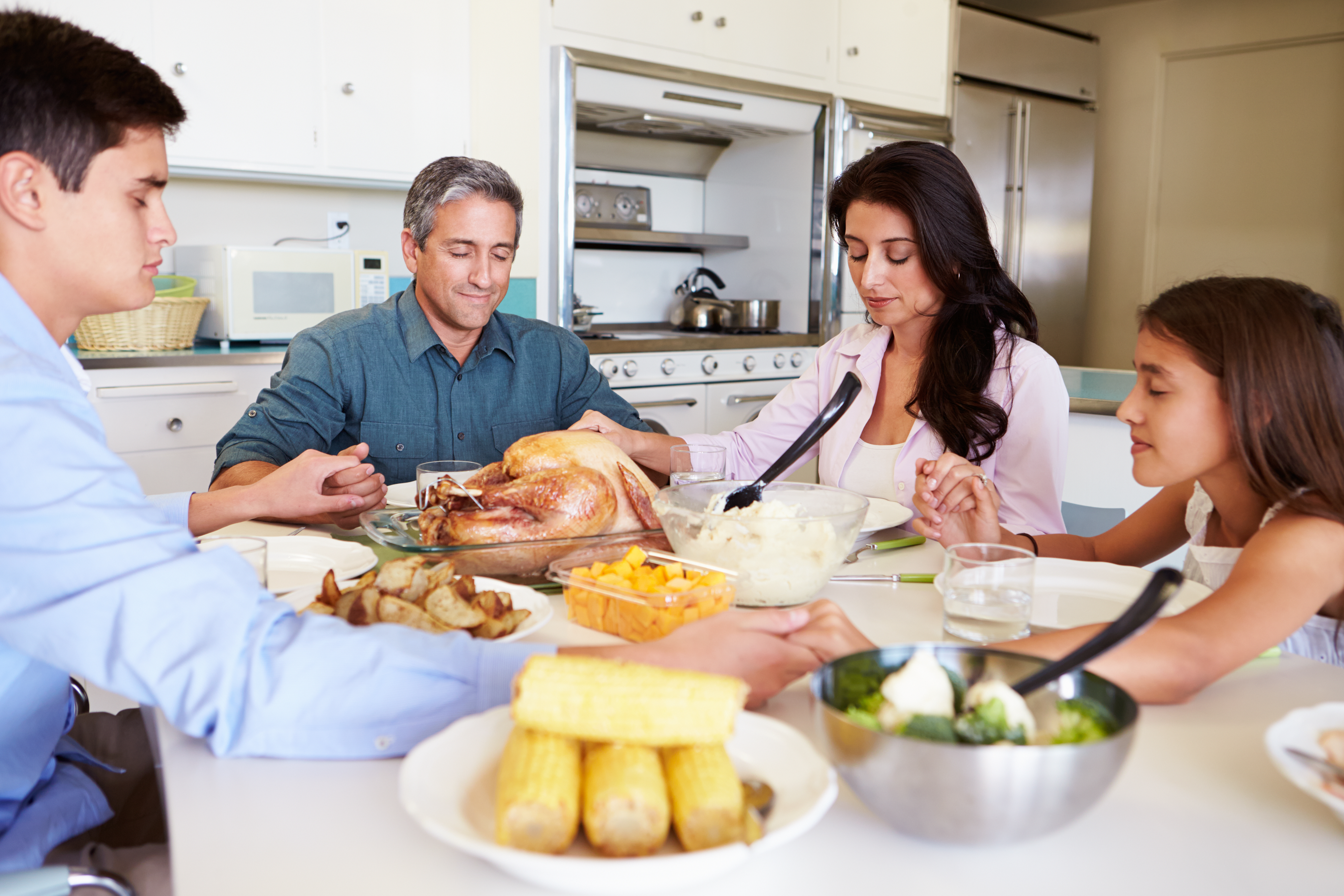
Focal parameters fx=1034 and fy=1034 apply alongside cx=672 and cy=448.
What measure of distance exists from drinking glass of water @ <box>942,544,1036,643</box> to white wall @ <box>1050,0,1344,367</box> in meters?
5.54

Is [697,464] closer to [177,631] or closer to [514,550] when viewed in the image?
[514,550]

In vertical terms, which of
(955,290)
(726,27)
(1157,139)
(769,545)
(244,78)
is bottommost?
(769,545)

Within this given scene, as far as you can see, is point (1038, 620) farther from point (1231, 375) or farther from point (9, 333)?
point (9, 333)

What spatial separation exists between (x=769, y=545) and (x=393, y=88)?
9.93ft

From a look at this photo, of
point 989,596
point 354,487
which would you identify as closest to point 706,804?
point 989,596

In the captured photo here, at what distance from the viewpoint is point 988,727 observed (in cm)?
67

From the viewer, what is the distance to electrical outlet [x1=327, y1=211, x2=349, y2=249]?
13.2 ft

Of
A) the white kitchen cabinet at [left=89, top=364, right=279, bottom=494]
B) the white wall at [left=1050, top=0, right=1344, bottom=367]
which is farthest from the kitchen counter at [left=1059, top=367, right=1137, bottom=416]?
the white wall at [left=1050, top=0, right=1344, bottom=367]

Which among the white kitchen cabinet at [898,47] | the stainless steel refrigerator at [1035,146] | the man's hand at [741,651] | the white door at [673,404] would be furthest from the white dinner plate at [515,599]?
the stainless steel refrigerator at [1035,146]

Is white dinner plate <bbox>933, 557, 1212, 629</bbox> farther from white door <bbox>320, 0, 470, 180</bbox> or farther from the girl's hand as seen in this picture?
white door <bbox>320, 0, 470, 180</bbox>

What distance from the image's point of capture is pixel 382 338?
2227 millimetres

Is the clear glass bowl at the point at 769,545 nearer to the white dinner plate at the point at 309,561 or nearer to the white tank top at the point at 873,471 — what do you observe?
the white dinner plate at the point at 309,561

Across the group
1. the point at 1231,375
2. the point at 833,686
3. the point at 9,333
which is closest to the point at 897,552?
the point at 1231,375

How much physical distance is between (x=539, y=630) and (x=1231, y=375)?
2.72 feet
